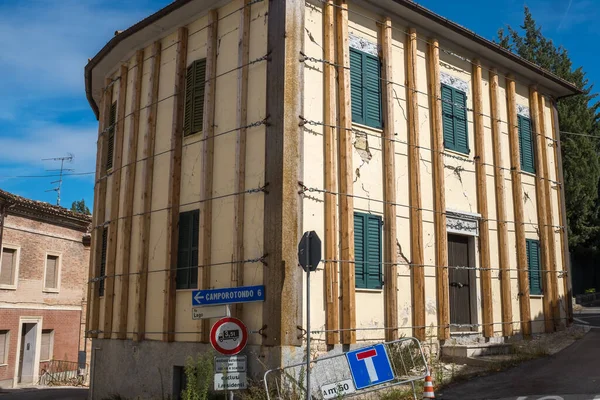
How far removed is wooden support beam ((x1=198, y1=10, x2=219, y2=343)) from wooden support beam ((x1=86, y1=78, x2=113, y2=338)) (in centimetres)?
500

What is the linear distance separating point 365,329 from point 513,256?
5.59 meters

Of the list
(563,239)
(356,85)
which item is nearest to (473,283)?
(563,239)

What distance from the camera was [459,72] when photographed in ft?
50.1

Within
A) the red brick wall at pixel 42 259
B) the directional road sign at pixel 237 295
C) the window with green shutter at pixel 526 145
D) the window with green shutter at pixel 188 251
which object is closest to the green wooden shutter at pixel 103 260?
the window with green shutter at pixel 188 251

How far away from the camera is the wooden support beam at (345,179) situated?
11438 mm

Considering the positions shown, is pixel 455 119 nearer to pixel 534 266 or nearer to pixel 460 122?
pixel 460 122

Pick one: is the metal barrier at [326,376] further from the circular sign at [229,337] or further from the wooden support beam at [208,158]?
the wooden support beam at [208,158]

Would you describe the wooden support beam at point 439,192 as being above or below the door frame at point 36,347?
above

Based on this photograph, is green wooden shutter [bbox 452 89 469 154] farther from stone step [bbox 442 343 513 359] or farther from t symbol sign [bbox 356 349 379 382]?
t symbol sign [bbox 356 349 379 382]

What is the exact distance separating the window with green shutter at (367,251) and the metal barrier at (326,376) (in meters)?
1.31

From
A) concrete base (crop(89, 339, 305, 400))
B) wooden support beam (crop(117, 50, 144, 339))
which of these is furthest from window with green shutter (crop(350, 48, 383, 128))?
wooden support beam (crop(117, 50, 144, 339))

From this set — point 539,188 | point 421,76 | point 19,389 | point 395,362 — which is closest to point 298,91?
point 421,76

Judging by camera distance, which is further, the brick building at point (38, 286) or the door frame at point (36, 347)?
the door frame at point (36, 347)

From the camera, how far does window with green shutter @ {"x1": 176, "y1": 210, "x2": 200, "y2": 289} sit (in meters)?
12.8
